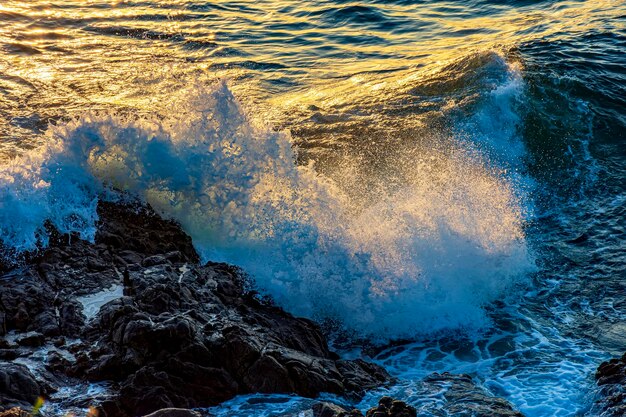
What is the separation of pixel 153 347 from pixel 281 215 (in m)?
2.89

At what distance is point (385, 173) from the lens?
927 cm

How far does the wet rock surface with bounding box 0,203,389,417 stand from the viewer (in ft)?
15.7

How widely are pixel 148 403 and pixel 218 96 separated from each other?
181 inches

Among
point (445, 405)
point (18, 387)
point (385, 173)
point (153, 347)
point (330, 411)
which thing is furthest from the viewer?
point (385, 173)

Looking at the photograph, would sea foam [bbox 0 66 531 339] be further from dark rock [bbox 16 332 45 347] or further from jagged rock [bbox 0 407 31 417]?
jagged rock [bbox 0 407 31 417]

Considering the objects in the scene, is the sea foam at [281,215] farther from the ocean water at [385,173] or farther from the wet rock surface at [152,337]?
the wet rock surface at [152,337]

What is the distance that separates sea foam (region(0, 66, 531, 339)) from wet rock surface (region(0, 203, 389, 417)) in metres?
0.58

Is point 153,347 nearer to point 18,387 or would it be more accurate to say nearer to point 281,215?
point 18,387

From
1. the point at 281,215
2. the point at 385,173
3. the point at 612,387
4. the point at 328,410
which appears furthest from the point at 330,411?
the point at 385,173

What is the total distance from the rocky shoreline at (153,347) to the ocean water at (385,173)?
0.23m

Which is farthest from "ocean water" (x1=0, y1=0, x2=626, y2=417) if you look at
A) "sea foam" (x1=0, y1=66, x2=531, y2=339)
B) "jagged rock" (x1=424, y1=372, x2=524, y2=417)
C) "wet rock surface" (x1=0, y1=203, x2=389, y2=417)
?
"wet rock surface" (x1=0, y1=203, x2=389, y2=417)

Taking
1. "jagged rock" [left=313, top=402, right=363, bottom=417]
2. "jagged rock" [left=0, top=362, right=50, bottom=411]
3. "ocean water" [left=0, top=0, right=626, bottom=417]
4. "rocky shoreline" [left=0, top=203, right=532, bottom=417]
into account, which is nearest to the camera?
"jagged rock" [left=0, top=362, right=50, bottom=411]

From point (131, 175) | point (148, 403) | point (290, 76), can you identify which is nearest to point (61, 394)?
point (148, 403)

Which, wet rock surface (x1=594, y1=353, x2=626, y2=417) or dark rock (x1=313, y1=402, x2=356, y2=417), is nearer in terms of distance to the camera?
dark rock (x1=313, y1=402, x2=356, y2=417)
